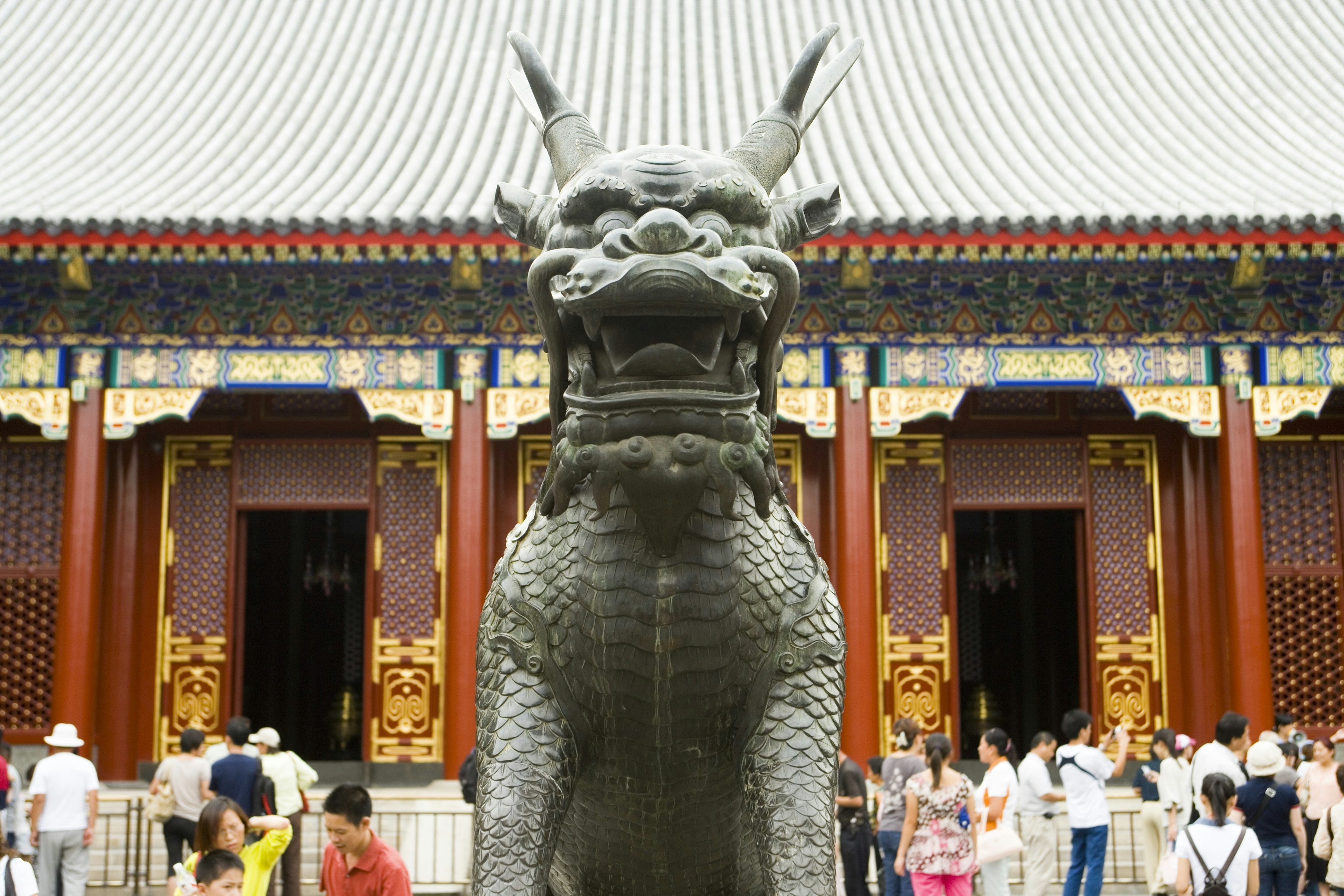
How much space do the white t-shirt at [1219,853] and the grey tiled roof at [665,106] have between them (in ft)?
16.2

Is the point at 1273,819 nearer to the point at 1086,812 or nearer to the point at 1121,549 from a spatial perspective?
the point at 1086,812

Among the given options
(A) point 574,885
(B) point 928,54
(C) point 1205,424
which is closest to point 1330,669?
(C) point 1205,424

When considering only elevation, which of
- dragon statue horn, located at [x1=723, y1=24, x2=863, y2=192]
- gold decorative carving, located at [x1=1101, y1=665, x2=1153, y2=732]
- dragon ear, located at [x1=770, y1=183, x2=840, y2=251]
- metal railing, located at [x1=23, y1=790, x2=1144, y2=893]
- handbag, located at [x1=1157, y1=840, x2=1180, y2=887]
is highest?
dragon statue horn, located at [x1=723, y1=24, x2=863, y2=192]

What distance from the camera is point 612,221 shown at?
2182 millimetres

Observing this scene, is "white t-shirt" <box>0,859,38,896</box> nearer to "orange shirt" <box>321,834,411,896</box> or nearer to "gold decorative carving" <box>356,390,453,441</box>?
"orange shirt" <box>321,834,411,896</box>

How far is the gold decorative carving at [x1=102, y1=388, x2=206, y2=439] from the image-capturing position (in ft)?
34.9

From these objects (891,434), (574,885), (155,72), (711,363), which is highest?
(155,72)

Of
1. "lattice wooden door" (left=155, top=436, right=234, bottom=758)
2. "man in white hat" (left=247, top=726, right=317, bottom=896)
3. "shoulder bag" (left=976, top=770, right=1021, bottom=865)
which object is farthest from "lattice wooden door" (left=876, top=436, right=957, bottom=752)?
"lattice wooden door" (left=155, top=436, right=234, bottom=758)

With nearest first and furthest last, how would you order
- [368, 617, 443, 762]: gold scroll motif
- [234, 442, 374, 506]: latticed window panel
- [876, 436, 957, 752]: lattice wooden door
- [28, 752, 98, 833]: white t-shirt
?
[28, 752, 98, 833]: white t-shirt < [368, 617, 443, 762]: gold scroll motif < [876, 436, 957, 752]: lattice wooden door < [234, 442, 374, 506]: latticed window panel

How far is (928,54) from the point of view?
14734 millimetres

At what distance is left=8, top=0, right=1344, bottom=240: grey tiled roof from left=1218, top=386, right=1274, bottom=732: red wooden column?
167 cm

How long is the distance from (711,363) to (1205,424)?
945cm

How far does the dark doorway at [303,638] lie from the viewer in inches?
669

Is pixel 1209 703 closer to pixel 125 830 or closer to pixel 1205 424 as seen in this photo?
pixel 1205 424
